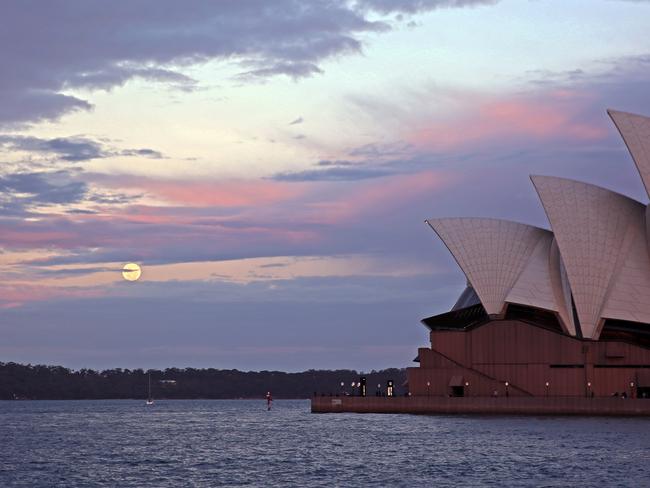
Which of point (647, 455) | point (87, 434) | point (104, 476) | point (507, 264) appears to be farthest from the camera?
point (507, 264)

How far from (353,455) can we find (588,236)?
38734mm

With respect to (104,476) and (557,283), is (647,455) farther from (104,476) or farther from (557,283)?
(557,283)

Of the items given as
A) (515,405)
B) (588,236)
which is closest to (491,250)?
(588,236)

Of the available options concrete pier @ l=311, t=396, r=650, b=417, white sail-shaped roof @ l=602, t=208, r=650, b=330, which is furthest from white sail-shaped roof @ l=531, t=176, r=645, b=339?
concrete pier @ l=311, t=396, r=650, b=417

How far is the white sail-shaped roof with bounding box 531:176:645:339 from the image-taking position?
98875mm

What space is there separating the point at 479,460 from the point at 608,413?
36.7 m

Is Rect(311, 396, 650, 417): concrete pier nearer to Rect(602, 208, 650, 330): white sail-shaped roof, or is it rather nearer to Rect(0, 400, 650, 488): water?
Rect(0, 400, 650, 488): water

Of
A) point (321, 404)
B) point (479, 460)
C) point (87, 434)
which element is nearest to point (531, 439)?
point (479, 460)

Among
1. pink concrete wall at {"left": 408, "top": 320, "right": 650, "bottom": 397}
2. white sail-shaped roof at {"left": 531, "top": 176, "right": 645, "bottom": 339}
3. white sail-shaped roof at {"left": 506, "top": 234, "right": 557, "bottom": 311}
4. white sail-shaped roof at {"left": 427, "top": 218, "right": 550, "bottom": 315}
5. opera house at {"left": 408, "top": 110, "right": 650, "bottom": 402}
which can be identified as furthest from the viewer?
white sail-shaped roof at {"left": 427, "top": 218, "right": 550, "bottom": 315}

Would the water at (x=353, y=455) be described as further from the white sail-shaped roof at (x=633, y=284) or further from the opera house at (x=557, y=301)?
the white sail-shaped roof at (x=633, y=284)

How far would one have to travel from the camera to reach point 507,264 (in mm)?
104688

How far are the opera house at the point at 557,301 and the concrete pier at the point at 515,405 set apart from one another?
4.18 feet

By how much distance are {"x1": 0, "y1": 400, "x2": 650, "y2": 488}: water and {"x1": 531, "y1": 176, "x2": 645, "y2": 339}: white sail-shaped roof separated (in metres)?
10.3

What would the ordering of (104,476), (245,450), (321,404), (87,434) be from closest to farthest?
(104,476)
(245,450)
(87,434)
(321,404)
